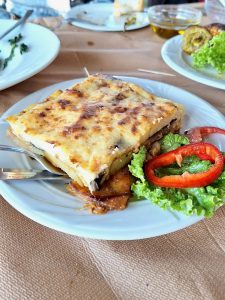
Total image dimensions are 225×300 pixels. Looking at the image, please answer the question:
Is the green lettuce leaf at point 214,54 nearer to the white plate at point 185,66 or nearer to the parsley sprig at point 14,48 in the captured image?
the white plate at point 185,66

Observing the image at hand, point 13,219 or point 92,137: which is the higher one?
point 92,137

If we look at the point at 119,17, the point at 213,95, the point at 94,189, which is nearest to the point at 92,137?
the point at 94,189

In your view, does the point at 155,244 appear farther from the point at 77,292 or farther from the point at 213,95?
the point at 213,95

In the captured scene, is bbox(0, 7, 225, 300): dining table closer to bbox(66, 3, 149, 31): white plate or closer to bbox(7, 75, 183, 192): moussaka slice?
bbox(7, 75, 183, 192): moussaka slice

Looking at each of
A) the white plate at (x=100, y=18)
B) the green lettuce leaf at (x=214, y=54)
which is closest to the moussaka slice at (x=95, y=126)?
the green lettuce leaf at (x=214, y=54)

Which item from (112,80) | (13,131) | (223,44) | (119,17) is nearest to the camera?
(13,131)
